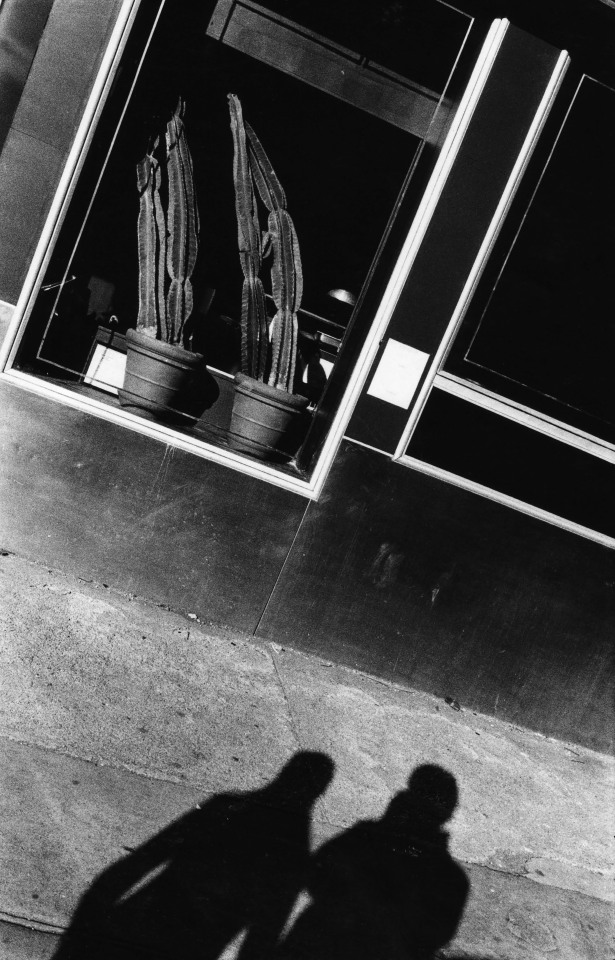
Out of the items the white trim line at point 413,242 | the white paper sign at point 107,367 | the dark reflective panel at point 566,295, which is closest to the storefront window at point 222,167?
the white paper sign at point 107,367

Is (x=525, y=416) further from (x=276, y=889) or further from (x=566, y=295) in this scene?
(x=276, y=889)

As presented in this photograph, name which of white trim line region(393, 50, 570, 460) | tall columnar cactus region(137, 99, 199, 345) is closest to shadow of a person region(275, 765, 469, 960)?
white trim line region(393, 50, 570, 460)

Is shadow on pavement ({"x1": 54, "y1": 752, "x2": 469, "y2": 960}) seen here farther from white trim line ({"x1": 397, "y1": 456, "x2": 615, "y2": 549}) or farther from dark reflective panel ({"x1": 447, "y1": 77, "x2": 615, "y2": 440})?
dark reflective panel ({"x1": 447, "y1": 77, "x2": 615, "y2": 440})

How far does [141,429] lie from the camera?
4.61 m

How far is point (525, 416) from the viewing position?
5074 millimetres

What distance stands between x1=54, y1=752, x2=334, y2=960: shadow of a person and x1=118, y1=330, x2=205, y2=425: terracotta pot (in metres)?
2.25

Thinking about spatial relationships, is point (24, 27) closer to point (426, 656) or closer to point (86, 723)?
point (86, 723)

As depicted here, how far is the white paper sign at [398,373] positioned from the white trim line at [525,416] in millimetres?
140

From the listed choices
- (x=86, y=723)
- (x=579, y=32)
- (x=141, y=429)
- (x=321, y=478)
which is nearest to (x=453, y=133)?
(x=579, y=32)

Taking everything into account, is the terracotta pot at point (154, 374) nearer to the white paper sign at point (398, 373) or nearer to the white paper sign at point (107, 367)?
the white paper sign at point (107, 367)

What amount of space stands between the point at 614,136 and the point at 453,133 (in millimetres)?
1061

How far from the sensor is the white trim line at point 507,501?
194 inches

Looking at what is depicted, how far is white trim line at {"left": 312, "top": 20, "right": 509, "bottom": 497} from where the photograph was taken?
459cm

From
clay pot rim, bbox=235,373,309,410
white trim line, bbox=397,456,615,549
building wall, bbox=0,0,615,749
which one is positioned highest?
clay pot rim, bbox=235,373,309,410
